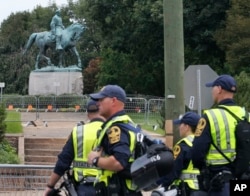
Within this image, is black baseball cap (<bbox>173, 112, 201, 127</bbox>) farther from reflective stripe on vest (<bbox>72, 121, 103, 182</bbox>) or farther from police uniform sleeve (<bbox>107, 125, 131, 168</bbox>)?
police uniform sleeve (<bbox>107, 125, 131, 168</bbox>)

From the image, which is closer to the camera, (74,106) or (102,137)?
(102,137)

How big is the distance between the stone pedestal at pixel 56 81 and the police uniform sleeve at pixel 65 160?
3880cm

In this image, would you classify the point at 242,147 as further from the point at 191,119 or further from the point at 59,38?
the point at 59,38

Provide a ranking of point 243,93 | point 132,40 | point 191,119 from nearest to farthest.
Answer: point 191,119, point 243,93, point 132,40

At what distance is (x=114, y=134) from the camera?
250 inches

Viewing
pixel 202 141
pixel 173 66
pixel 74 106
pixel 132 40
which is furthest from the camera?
pixel 132 40

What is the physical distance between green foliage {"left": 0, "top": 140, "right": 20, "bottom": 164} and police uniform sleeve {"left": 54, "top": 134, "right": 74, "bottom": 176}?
989cm

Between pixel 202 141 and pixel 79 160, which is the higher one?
pixel 202 141

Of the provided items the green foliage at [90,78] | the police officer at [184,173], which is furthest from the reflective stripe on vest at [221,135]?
the green foliage at [90,78]

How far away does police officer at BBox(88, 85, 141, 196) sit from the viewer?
20.7 feet

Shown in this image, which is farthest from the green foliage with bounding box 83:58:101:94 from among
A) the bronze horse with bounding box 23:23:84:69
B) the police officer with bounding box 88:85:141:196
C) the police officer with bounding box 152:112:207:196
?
the police officer with bounding box 88:85:141:196

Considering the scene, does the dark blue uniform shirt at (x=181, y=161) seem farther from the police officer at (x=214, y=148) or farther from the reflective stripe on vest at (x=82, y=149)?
the reflective stripe on vest at (x=82, y=149)

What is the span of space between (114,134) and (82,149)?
122 cm

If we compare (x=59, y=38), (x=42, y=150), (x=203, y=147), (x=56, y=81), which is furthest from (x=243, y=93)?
(x=59, y=38)
